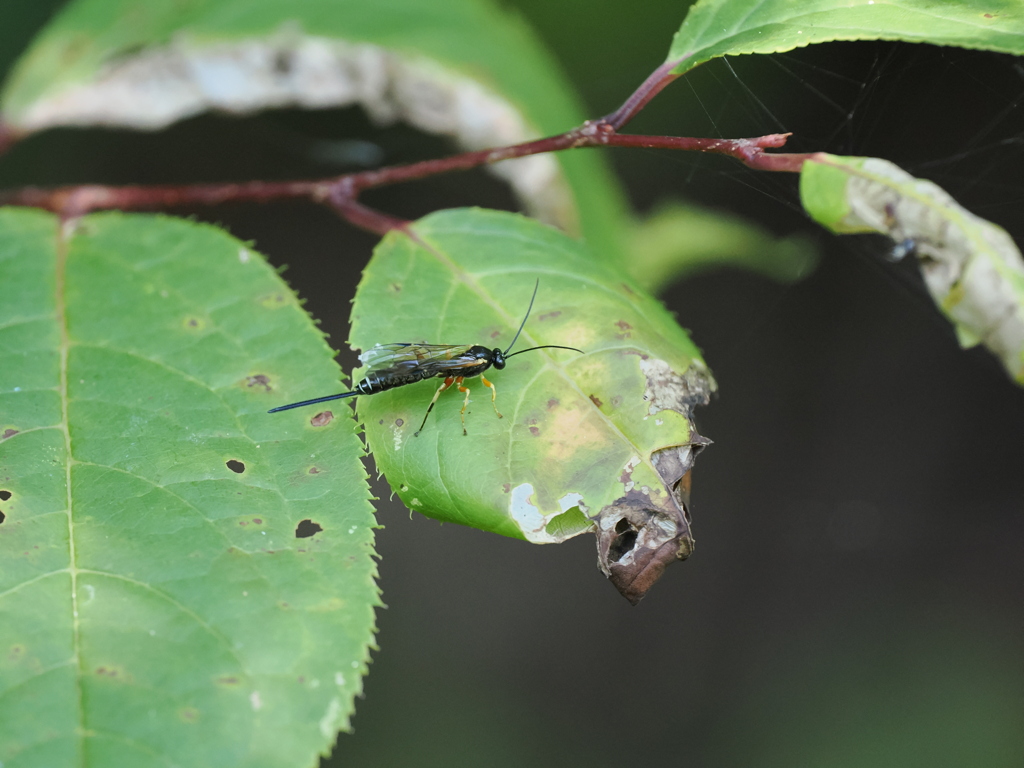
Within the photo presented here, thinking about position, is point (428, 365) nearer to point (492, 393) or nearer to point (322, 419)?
point (492, 393)

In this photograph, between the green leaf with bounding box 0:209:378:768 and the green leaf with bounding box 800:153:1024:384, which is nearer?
the green leaf with bounding box 800:153:1024:384

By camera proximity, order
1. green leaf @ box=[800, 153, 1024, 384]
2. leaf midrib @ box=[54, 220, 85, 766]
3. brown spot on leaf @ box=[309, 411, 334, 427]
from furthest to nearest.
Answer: brown spot on leaf @ box=[309, 411, 334, 427] < leaf midrib @ box=[54, 220, 85, 766] < green leaf @ box=[800, 153, 1024, 384]

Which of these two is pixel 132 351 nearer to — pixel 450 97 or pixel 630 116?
pixel 630 116

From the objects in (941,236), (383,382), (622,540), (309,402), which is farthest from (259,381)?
(941,236)

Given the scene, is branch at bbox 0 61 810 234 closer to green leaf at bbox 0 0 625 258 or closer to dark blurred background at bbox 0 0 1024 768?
green leaf at bbox 0 0 625 258

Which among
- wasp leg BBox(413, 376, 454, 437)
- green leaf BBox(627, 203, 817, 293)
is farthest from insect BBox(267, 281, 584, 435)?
green leaf BBox(627, 203, 817, 293)

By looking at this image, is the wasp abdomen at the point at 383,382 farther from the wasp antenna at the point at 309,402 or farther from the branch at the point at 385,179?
the branch at the point at 385,179

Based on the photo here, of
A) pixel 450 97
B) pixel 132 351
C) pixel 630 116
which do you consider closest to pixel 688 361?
pixel 630 116

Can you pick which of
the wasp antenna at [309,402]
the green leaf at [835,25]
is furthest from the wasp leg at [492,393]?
the green leaf at [835,25]
